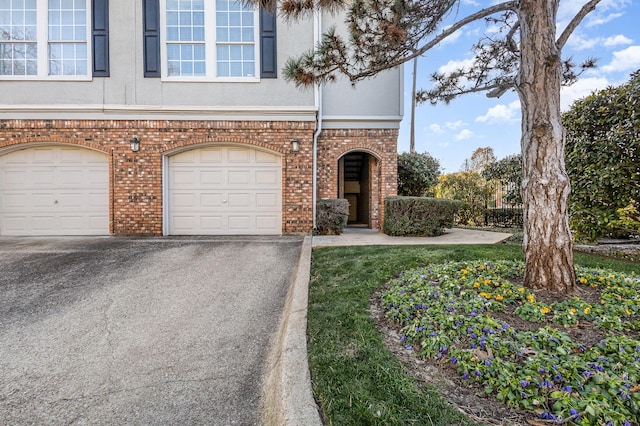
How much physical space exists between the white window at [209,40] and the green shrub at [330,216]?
3590 millimetres

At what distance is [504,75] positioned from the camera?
450 cm

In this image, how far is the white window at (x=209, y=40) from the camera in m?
7.77

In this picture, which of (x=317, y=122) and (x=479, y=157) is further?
(x=479, y=157)

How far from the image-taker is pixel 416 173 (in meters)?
10.4

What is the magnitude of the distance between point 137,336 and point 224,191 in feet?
18.1

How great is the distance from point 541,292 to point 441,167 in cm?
878

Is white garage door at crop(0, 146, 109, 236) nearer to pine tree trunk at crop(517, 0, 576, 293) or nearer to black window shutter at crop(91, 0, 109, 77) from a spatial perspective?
black window shutter at crop(91, 0, 109, 77)

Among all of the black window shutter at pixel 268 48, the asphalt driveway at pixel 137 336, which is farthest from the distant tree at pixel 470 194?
the asphalt driveway at pixel 137 336

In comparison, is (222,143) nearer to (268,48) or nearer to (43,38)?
(268,48)

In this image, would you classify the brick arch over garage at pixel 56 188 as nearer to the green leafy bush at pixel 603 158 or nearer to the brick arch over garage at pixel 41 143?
the brick arch over garage at pixel 41 143

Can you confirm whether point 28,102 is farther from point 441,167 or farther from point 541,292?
point 441,167

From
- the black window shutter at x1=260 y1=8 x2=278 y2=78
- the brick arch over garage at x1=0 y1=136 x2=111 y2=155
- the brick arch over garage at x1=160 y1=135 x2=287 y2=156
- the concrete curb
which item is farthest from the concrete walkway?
the brick arch over garage at x1=0 y1=136 x2=111 y2=155

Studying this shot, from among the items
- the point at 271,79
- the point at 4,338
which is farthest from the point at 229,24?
the point at 4,338

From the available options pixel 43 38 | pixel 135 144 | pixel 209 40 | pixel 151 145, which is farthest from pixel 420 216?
pixel 43 38
